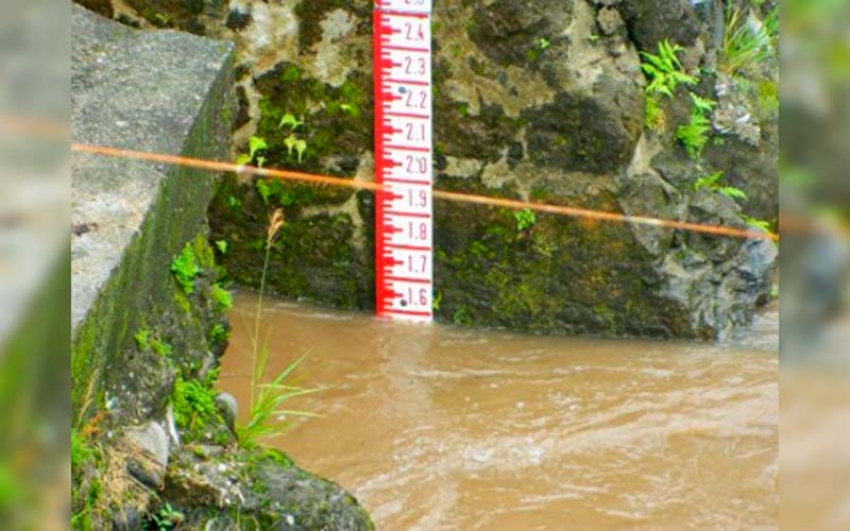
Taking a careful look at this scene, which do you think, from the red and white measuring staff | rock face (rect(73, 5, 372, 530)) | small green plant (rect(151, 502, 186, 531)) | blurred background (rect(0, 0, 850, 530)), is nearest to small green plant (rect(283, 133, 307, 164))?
the red and white measuring staff

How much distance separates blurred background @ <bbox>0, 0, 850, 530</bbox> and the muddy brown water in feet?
9.94

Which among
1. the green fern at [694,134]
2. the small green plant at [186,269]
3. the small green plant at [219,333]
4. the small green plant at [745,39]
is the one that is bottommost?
the small green plant at [219,333]

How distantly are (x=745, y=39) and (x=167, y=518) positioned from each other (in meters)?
4.08

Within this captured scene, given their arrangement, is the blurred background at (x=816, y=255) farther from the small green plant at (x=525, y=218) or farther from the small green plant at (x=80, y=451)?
the small green plant at (x=525, y=218)

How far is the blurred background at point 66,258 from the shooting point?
65 centimetres

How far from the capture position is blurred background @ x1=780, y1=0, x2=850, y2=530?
2.18 feet

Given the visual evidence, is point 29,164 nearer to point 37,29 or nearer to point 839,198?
point 37,29

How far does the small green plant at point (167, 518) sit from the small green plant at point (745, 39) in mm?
3708

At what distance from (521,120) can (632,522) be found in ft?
6.20

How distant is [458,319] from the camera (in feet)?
16.9

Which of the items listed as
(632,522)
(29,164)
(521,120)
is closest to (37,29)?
(29,164)

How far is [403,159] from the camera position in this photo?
16.6 feet

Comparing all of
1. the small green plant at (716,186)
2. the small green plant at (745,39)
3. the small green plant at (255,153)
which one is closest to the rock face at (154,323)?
the small green plant at (255,153)

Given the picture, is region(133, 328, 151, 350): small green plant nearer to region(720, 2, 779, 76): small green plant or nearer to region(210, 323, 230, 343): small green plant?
region(210, 323, 230, 343): small green plant
